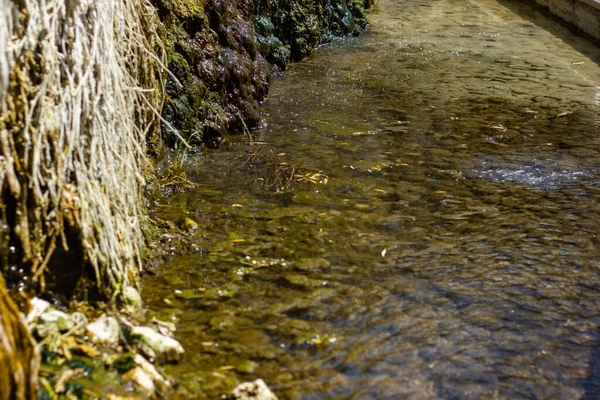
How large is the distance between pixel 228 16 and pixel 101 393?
519cm

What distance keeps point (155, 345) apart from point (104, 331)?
244 millimetres

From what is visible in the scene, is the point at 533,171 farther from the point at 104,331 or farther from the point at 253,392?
the point at 104,331

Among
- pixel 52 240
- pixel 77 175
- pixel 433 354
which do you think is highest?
pixel 77 175

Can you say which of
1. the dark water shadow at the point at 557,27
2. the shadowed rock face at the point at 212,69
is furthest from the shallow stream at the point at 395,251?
the dark water shadow at the point at 557,27

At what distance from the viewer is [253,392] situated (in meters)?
2.91

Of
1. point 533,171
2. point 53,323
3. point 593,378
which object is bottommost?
point 593,378

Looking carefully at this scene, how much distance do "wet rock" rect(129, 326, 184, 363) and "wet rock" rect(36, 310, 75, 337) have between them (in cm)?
29

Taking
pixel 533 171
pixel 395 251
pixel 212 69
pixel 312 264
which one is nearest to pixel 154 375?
pixel 312 264

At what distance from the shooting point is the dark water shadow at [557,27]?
11.5m

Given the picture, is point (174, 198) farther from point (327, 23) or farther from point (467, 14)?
point (467, 14)

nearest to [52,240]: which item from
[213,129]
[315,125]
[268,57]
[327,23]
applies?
[213,129]

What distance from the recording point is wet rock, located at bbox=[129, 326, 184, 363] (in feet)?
10.3

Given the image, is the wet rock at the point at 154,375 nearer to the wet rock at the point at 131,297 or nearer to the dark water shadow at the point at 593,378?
the wet rock at the point at 131,297

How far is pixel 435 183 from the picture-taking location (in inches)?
220
